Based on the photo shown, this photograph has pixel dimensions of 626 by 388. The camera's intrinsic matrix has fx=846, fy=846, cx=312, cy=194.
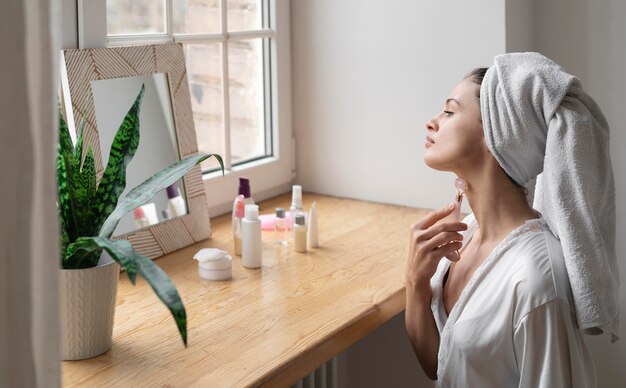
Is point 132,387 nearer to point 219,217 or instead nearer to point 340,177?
point 219,217

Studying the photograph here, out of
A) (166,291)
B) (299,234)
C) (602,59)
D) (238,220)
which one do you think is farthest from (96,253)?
(602,59)

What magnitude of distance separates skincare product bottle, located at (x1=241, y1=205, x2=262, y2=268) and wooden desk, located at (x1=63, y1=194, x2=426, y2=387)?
0.10 feet

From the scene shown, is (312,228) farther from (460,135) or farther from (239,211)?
(460,135)

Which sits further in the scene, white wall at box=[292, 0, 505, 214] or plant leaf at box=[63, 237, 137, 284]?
white wall at box=[292, 0, 505, 214]

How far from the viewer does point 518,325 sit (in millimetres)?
1527

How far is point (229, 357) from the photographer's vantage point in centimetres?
153

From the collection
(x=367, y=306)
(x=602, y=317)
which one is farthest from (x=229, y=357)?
(x=602, y=317)

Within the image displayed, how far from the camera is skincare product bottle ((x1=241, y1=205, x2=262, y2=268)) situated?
2.03m

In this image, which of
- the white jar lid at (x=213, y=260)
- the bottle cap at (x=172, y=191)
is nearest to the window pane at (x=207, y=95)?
the bottle cap at (x=172, y=191)

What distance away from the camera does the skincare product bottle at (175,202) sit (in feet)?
7.18

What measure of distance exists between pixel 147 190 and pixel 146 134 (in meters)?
0.59

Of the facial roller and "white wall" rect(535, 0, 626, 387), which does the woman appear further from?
"white wall" rect(535, 0, 626, 387)

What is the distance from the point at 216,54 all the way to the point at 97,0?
1.80 feet

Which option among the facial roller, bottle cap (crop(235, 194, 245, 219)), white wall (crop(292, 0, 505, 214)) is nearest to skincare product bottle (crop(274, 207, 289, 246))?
bottle cap (crop(235, 194, 245, 219))
